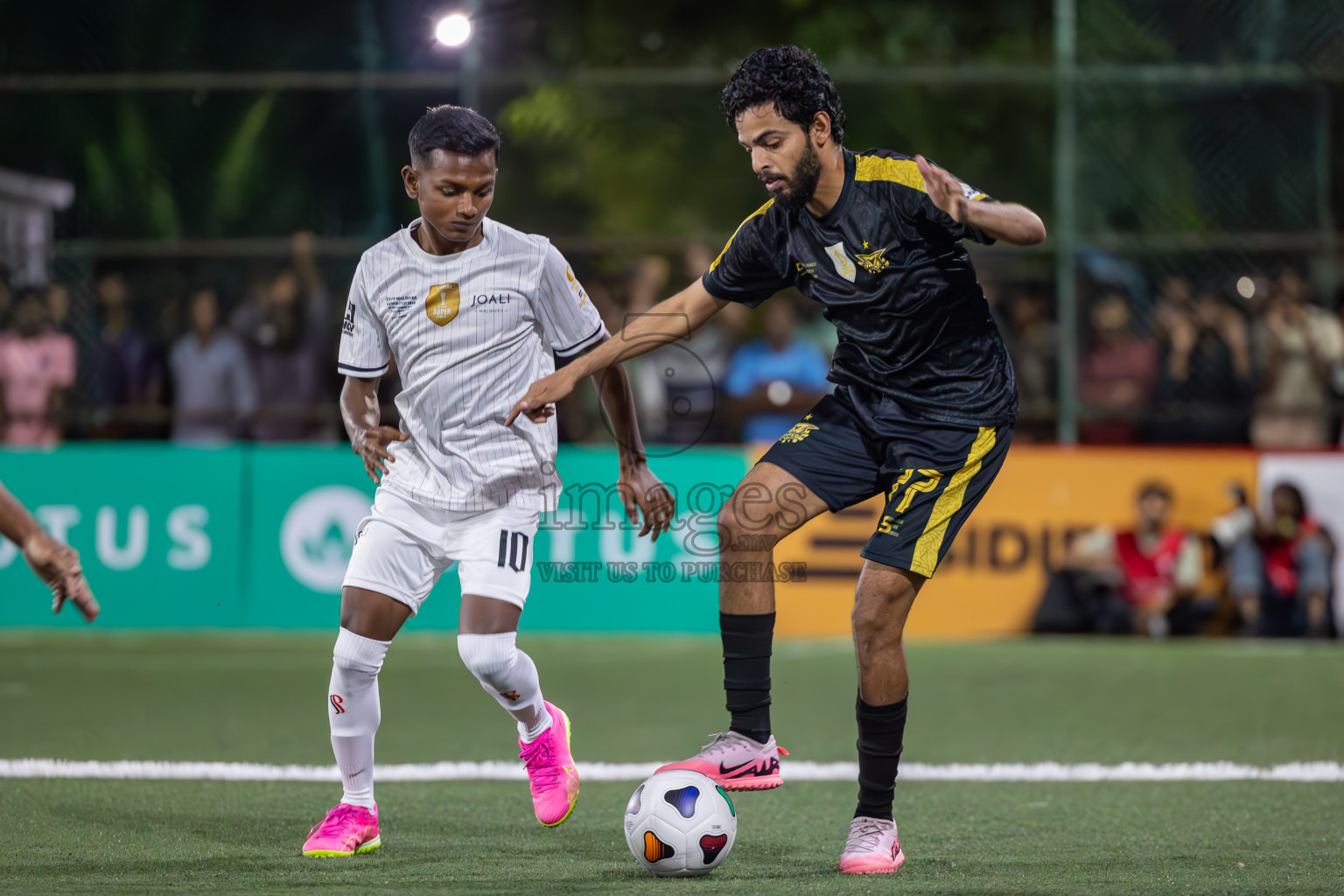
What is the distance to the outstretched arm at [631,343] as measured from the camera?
4.81 metres

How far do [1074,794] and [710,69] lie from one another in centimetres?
715

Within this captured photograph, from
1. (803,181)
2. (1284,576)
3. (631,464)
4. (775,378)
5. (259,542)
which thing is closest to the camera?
(803,181)

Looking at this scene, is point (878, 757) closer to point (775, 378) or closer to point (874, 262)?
point (874, 262)

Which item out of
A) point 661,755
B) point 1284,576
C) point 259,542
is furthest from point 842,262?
point 259,542

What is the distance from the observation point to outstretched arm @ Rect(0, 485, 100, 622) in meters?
4.09

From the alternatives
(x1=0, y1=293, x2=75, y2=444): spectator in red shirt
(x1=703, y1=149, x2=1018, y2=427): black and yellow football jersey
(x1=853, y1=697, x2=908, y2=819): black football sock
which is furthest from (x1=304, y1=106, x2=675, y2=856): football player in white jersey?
(x1=0, y1=293, x2=75, y2=444): spectator in red shirt

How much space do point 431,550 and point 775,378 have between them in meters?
6.28

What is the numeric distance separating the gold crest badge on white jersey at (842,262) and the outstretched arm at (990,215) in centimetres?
40

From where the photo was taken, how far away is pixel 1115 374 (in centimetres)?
1148

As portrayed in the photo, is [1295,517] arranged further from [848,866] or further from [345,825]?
[345,825]

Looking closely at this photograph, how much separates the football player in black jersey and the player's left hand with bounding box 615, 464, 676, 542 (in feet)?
0.87

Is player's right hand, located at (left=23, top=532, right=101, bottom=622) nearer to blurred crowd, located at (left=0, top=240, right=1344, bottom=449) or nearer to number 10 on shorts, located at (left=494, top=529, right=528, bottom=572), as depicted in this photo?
number 10 on shorts, located at (left=494, top=529, right=528, bottom=572)

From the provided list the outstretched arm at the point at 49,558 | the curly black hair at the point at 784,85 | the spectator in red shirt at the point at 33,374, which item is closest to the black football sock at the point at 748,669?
the curly black hair at the point at 784,85

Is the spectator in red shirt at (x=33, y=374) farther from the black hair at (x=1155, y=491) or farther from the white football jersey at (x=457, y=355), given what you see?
the black hair at (x=1155, y=491)
